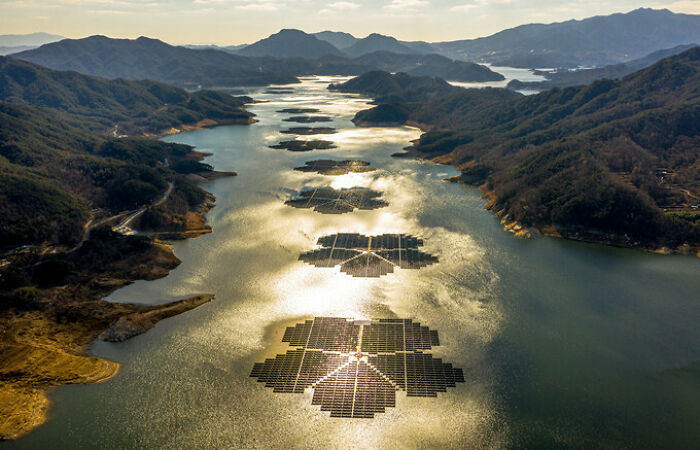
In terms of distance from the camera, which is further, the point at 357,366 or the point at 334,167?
the point at 334,167

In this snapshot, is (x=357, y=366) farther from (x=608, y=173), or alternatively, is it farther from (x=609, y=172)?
(x=609, y=172)

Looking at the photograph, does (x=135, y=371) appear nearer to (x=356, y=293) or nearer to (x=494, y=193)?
(x=356, y=293)

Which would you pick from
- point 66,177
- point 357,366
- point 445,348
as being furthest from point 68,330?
point 66,177

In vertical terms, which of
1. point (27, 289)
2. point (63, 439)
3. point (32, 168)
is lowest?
point (63, 439)

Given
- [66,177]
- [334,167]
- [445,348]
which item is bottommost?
[445,348]

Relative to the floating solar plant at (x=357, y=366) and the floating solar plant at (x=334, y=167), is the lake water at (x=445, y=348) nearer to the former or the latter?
the floating solar plant at (x=357, y=366)

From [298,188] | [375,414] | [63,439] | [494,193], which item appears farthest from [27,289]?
[494,193]
